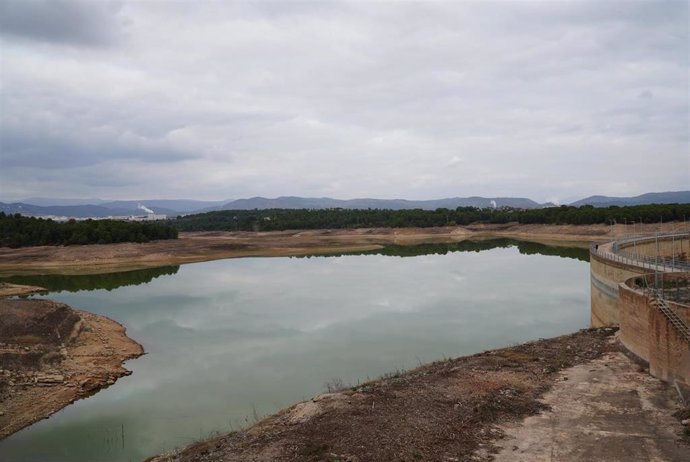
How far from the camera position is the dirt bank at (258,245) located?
57.6 metres

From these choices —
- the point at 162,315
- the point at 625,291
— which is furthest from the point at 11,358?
the point at 625,291

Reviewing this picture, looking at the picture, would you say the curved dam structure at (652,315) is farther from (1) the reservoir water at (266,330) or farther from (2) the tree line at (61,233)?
(2) the tree line at (61,233)

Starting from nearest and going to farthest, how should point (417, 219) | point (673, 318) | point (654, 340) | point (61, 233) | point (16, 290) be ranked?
point (673, 318)
point (654, 340)
point (16, 290)
point (61, 233)
point (417, 219)

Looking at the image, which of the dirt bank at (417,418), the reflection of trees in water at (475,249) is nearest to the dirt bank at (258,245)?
the reflection of trees in water at (475,249)

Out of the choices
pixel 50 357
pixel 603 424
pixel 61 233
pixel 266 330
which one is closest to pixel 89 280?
pixel 61 233

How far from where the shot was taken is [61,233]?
211 feet

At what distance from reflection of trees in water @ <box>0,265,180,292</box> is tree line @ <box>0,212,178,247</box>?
42.0ft

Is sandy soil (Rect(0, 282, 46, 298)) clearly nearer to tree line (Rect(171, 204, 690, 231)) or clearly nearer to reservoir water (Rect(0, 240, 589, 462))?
reservoir water (Rect(0, 240, 589, 462))

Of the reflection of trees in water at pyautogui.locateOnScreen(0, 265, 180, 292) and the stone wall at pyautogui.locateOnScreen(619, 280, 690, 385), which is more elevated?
the stone wall at pyautogui.locateOnScreen(619, 280, 690, 385)

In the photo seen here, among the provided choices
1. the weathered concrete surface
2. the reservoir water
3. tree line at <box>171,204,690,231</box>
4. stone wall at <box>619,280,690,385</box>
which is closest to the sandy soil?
the reservoir water

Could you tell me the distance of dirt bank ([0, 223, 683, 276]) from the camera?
57594mm

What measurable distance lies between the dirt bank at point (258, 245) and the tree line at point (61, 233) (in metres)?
1.95

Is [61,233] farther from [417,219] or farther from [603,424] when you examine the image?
[603,424]

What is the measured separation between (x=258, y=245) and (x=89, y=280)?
29639 mm
